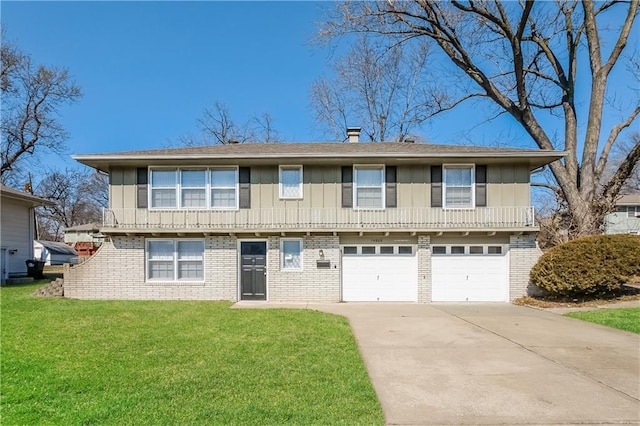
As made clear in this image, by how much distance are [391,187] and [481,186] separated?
9.88 feet

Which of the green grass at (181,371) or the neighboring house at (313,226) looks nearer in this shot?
the green grass at (181,371)

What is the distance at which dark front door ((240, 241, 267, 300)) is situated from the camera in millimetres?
12516

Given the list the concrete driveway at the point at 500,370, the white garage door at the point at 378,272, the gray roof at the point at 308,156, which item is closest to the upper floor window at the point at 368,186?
the gray roof at the point at 308,156

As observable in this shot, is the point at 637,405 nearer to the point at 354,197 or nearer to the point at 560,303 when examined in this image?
the point at 560,303

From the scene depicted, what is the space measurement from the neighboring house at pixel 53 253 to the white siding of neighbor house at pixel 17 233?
9.79 metres

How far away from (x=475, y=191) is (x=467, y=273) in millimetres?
2769

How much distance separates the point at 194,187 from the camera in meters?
12.8

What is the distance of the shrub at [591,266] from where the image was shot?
36.1 feet

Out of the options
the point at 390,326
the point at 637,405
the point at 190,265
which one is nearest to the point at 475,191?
the point at 390,326

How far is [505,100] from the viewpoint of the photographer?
17875 millimetres

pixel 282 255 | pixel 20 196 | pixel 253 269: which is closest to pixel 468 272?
pixel 282 255

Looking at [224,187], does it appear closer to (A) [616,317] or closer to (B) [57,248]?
(A) [616,317]

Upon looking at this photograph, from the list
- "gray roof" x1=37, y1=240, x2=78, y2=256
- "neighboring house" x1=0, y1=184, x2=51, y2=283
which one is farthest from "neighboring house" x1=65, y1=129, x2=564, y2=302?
"gray roof" x1=37, y1=240, x2=78, y2=256

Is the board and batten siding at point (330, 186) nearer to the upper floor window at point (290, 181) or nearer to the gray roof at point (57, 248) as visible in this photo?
the upper floor window at point (290, 181)
